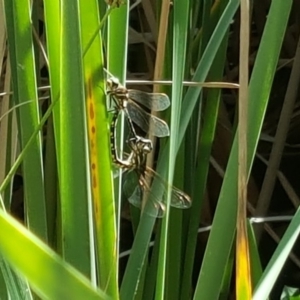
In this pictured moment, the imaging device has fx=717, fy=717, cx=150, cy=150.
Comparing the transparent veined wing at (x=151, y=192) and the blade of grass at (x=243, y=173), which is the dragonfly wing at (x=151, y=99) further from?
the blade of grass at (x=243, y=173)

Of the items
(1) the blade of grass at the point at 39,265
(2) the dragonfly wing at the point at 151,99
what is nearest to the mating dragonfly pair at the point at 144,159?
(2) the dragonfly wing at the point at 151,99

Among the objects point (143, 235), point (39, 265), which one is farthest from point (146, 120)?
point (39, 265)

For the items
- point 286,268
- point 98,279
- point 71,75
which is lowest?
point 286,268

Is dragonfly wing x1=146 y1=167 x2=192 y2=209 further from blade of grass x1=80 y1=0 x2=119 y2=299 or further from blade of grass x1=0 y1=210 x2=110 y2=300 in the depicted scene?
blade of grass x1=0 y1=210 x2=110 y2=300

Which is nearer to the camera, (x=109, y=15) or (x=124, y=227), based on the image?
(x=109, y=15)

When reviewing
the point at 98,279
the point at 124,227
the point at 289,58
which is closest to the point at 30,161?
the point at 98,279

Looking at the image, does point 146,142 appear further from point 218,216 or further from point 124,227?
point 124,227

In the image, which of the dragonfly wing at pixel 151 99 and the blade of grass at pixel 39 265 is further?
the dragonfly wing at pixel 151 99

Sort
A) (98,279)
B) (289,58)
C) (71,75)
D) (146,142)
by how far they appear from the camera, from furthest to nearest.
Answer: (289,58), (146,142), (98,279), (71,75)
